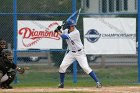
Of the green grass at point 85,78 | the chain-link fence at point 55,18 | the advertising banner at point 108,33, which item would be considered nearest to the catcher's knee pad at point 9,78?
the green grass at point 85,78

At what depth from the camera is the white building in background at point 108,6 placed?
1711 cm

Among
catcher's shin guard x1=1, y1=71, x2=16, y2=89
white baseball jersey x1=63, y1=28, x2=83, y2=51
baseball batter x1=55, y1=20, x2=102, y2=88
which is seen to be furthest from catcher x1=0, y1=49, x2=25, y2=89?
white baseball jersey x1=63, y1=28, x2=83, y2=51

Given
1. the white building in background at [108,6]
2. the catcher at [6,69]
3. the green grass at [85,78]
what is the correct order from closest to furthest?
the catcher at [6,69] < the green grass at [85,78] < the white building in background at [108,6]

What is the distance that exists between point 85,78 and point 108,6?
7.86ft

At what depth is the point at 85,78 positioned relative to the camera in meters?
17.4

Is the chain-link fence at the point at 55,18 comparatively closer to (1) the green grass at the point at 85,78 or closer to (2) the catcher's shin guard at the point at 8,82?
(1) the green grass at the point at 85,78

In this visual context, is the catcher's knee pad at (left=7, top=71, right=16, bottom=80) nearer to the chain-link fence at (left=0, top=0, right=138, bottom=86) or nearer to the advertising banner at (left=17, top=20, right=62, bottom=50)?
the chain-link fence at (left=0, top=0, right=138, bottom=86)

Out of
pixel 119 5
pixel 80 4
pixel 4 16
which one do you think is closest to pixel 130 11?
pixel 119 5

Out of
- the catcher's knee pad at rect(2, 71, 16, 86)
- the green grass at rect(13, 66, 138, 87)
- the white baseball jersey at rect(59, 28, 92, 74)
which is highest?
the white baseball jersey at rect(59, 28, 92, 74)

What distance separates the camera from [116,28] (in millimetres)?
16906

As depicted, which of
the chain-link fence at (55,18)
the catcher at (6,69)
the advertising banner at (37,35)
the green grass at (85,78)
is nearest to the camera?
the catcher at (6,69)

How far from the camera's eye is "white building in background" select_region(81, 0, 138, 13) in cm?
1711

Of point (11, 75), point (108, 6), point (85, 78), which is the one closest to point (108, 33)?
point (108, 6)

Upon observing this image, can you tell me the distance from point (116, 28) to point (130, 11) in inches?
30.6
